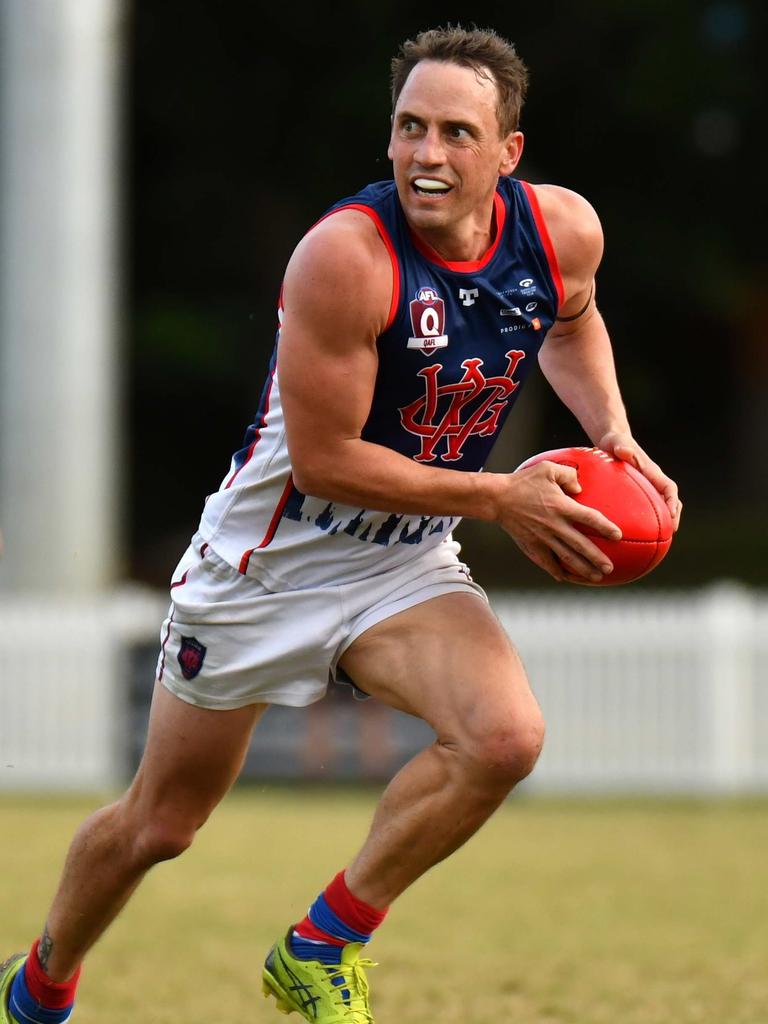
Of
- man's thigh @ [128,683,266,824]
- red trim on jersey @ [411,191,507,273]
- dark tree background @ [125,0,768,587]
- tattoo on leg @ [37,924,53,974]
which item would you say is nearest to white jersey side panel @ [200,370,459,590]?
man's thigh @ [128,683,266,824]

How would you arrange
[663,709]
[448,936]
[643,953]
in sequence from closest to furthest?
[643,953]
[448,936]
[663,709]

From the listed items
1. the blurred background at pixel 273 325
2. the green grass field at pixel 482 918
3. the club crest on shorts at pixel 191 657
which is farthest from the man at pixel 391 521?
the blurred background at pixel 273 325

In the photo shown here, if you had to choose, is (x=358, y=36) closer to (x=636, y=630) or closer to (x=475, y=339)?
(x=636, y=630)

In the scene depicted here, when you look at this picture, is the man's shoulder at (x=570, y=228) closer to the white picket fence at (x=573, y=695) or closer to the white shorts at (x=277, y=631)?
the white shorts at (x=277, y=631)

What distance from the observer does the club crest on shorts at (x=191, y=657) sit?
449 centimetres

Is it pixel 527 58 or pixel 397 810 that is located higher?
pixel 397 810

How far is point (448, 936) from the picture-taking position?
6.81 m

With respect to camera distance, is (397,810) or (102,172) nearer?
(397,810)

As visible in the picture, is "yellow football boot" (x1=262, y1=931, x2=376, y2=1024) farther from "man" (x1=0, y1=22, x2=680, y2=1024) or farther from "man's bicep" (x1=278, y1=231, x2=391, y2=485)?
"man's bicep" (x1=278, y1=231, x2=391, y2=485)

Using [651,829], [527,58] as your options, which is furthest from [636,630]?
[527,58]

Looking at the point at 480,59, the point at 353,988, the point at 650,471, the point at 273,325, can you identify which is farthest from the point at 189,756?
the point at 273,325

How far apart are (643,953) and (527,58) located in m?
17.7

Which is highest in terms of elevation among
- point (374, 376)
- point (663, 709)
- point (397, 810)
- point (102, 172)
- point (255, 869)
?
point (374, 376)

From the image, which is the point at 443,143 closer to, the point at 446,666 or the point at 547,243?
the point at 547,243
